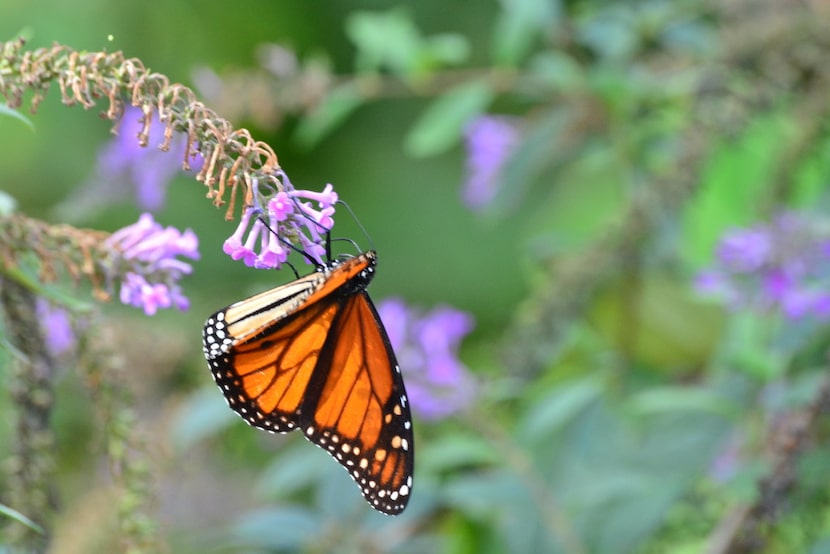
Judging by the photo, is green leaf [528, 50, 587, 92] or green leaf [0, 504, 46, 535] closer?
green leaf [0, 504, 46, 535]

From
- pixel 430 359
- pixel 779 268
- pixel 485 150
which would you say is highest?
pixel 485 150

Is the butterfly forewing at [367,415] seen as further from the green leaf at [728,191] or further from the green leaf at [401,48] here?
the green leaf at [728,191]

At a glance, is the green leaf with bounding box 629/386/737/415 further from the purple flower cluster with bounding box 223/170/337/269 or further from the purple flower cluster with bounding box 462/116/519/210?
the purple flower cluster with bounding box 223/170/337/269

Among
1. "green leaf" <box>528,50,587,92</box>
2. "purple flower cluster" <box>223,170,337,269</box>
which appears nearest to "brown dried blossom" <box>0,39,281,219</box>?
"purple flower cluster" <box>223,170,337,269</box>

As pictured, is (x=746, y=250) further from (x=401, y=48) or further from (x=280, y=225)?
(x=280, y=225)

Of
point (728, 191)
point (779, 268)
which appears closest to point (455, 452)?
point (779, 268)

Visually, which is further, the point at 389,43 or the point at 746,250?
the point at 389,43
